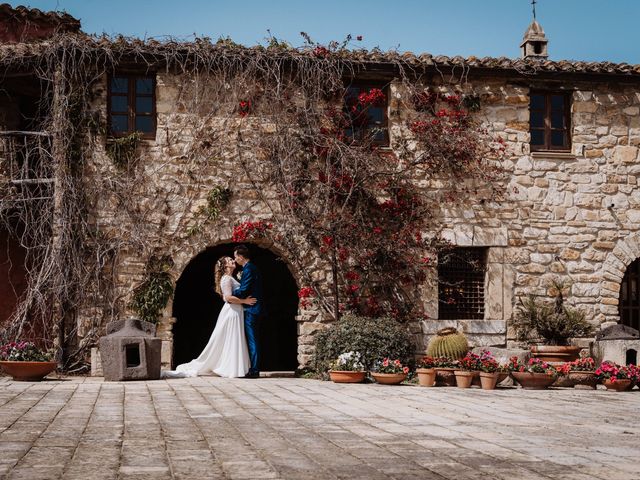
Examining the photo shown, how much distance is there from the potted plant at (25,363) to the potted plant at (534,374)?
585 cm

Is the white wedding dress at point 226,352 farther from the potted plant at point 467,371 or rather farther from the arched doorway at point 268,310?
the arched doorway at point 268,310

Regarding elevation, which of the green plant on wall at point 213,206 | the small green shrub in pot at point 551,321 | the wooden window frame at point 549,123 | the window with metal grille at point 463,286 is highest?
the wooden window frame at point 549,123

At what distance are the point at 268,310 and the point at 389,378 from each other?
641cm

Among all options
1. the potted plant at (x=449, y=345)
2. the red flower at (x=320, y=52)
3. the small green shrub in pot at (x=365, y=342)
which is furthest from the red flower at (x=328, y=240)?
the red flower at (x=320, y=52)

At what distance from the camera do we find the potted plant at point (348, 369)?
1070cm

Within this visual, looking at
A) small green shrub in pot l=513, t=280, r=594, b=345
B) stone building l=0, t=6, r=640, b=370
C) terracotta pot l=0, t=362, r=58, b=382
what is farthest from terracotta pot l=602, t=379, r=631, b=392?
terracotta pot l=0, t=362, r=58, b=382

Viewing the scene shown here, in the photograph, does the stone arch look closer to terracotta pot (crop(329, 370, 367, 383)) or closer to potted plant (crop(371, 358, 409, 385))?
potted plant (crop(371, 358, 409, 385))

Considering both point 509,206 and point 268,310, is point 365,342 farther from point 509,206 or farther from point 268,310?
point 268,310

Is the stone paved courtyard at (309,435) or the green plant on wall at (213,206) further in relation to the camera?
the green plant on wall at (213,206)

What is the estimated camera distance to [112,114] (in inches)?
499

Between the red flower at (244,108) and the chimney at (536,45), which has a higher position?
the chimney at (536,45)

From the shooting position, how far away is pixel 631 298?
1422cm

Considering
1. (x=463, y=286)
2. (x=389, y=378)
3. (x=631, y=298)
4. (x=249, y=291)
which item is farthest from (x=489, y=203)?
(x=249, y=291)

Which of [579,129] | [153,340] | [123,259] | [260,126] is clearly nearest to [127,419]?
[153,340]
